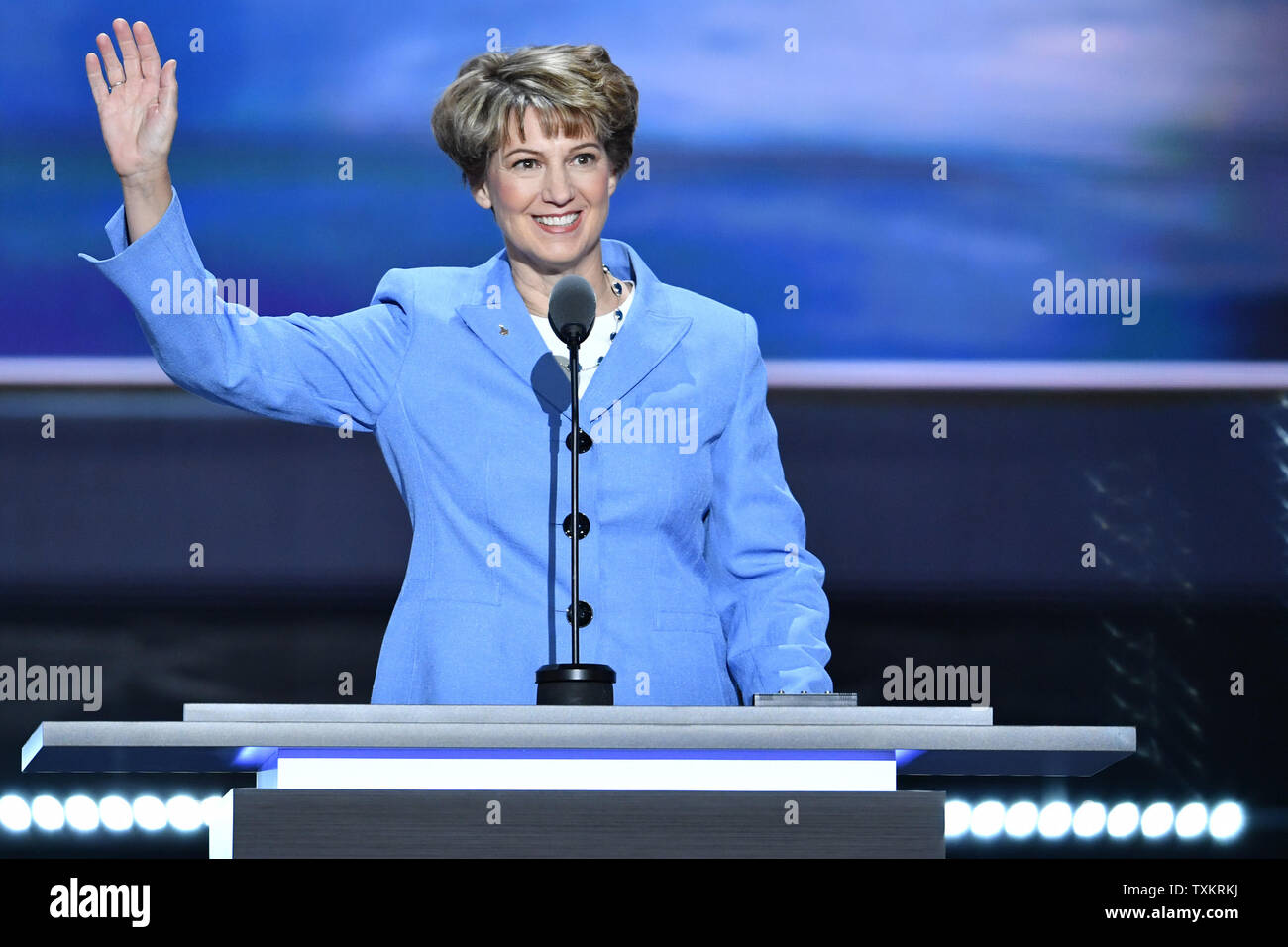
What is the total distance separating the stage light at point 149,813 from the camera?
363 centimetres

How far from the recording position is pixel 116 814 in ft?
11.9

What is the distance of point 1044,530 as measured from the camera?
3.92m

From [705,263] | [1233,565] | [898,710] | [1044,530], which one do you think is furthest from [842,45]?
[898,710]

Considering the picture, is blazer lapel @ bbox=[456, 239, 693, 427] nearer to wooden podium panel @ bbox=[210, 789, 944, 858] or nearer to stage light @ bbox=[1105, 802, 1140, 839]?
wooden podium panel @ bbox=[210, 789, 944, 858]

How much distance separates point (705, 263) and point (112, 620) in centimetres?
155

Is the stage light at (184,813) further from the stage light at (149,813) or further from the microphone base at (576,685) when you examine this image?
the microphone base at (576,685)

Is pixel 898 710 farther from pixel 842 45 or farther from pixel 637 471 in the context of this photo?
pixel 842 45

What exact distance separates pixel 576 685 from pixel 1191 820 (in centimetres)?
249

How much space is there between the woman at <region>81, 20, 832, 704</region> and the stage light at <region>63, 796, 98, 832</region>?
1612mm

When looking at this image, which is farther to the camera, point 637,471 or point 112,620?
point 112,620

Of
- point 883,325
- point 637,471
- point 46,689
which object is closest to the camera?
point 637,471

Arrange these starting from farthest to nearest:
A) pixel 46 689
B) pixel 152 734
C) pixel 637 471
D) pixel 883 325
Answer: pixel 883 325 < pixel 46 689 < pixel 637 471 < pixel 152 734

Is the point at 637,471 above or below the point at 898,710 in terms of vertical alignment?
above

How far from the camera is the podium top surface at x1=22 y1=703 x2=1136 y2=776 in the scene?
1473mm
